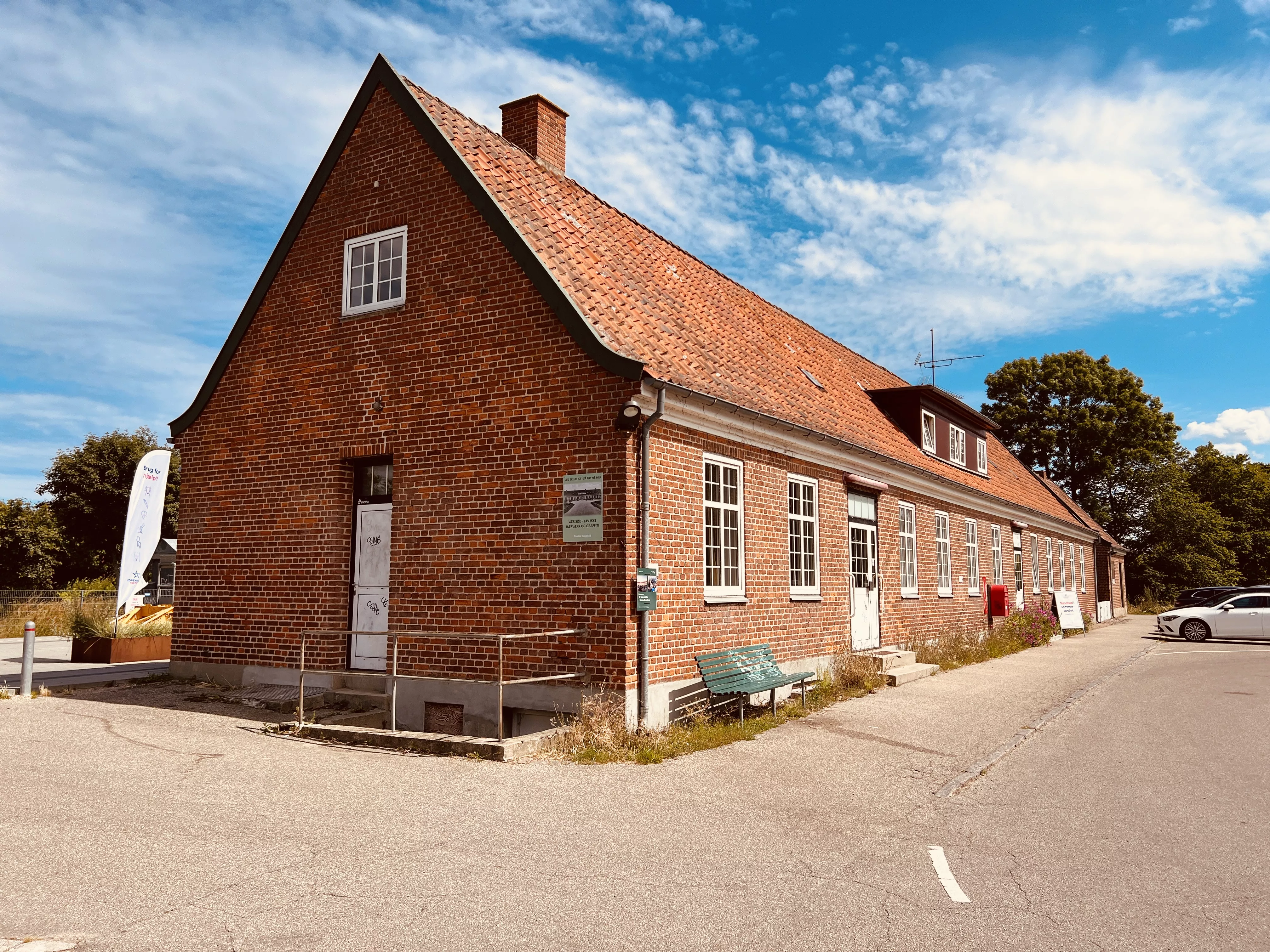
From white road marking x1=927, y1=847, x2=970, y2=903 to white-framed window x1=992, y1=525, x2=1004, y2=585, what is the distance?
19354mm

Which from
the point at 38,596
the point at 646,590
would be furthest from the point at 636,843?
the point at 38,596

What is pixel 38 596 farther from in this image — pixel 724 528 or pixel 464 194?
pixel 724 528

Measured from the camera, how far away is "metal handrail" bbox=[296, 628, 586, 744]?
8992 mm

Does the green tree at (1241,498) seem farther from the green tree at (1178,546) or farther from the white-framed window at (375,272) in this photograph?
the white-framed window at (375,272)

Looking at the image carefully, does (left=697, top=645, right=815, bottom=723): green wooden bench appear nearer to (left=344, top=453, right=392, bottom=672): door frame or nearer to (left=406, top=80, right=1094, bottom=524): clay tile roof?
(left=406, top=80, right=1094, bottom=524): clay tile roof

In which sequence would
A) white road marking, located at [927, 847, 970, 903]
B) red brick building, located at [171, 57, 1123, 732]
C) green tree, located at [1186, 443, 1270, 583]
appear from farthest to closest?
green tree, located at [1186, 443, 1270, 583] < red brick building, located at [171, 57, 1123, 732] < white road marking, located at [927, 847, 970, 903]

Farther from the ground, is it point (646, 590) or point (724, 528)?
point (724, 528)

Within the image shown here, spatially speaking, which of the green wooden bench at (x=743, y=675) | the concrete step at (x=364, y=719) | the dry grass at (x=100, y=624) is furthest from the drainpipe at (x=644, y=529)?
the dry grass at (x=100, y=624)

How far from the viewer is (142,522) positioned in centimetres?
1728

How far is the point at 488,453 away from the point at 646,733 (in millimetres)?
3613

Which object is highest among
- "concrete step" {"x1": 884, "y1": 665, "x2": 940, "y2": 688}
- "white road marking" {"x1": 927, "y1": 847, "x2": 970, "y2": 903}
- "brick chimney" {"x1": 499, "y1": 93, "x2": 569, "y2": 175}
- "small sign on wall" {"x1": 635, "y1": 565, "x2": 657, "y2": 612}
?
"brick chimney" {"x1": 499, "y1": 93, "x2": 569, "y2": 175}

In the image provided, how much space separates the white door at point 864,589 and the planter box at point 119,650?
12503 millimetres

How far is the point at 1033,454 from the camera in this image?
54594 mm

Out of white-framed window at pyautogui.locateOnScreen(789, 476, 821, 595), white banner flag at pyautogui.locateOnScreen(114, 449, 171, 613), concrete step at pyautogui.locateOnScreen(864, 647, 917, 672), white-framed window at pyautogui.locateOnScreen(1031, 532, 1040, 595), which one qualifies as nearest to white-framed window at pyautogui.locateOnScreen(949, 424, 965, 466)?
white-framed window at pyautogui.locateOnScreen(1031, 532, 1040, 595)
